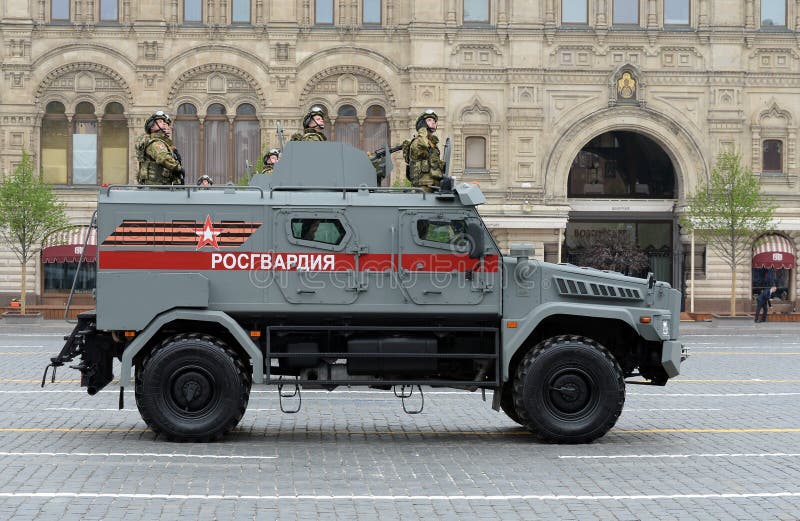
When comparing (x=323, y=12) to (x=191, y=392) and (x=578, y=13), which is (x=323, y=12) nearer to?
(x=578, y=13)

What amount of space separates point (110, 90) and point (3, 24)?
4.64 m

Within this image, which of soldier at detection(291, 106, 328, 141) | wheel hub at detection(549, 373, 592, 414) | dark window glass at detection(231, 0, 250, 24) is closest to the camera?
wheel hub at detection(549, 373, 592, 414)

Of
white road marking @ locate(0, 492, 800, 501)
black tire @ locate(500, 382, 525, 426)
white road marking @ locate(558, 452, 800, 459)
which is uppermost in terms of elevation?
black tire @ locate(500, 382, 525, 426)

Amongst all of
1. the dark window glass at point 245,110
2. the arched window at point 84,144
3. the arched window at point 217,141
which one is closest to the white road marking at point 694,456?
the arched window at point 217,141

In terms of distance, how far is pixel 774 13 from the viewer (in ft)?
168

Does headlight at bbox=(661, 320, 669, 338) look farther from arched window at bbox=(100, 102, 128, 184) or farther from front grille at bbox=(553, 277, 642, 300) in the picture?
arched window at bbox=(100, 102, 128, 184)

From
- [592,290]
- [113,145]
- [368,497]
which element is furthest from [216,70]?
[368,497]

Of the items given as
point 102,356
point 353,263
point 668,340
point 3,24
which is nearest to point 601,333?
point 668,340

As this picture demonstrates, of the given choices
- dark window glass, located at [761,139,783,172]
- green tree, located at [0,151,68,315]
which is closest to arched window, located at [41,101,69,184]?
green tree, located at [0,151,68,315]

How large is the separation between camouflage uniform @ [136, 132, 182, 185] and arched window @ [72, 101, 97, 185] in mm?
36203

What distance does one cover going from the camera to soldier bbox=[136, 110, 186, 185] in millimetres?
14742

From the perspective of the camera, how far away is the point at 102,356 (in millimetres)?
13664

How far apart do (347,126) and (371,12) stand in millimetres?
4543

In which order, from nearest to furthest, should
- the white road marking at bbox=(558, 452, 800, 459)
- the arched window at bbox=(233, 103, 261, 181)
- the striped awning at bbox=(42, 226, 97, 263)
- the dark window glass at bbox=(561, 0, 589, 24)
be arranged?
the white road marking at bbox=(558, 452, 800, 459)
the striped awning at bbox=(42, 226, 97, 263)
the arched window at bbox=(233, 103, 261, 181)
the dark window glass at bbox=(561, 0, 589, 24)
